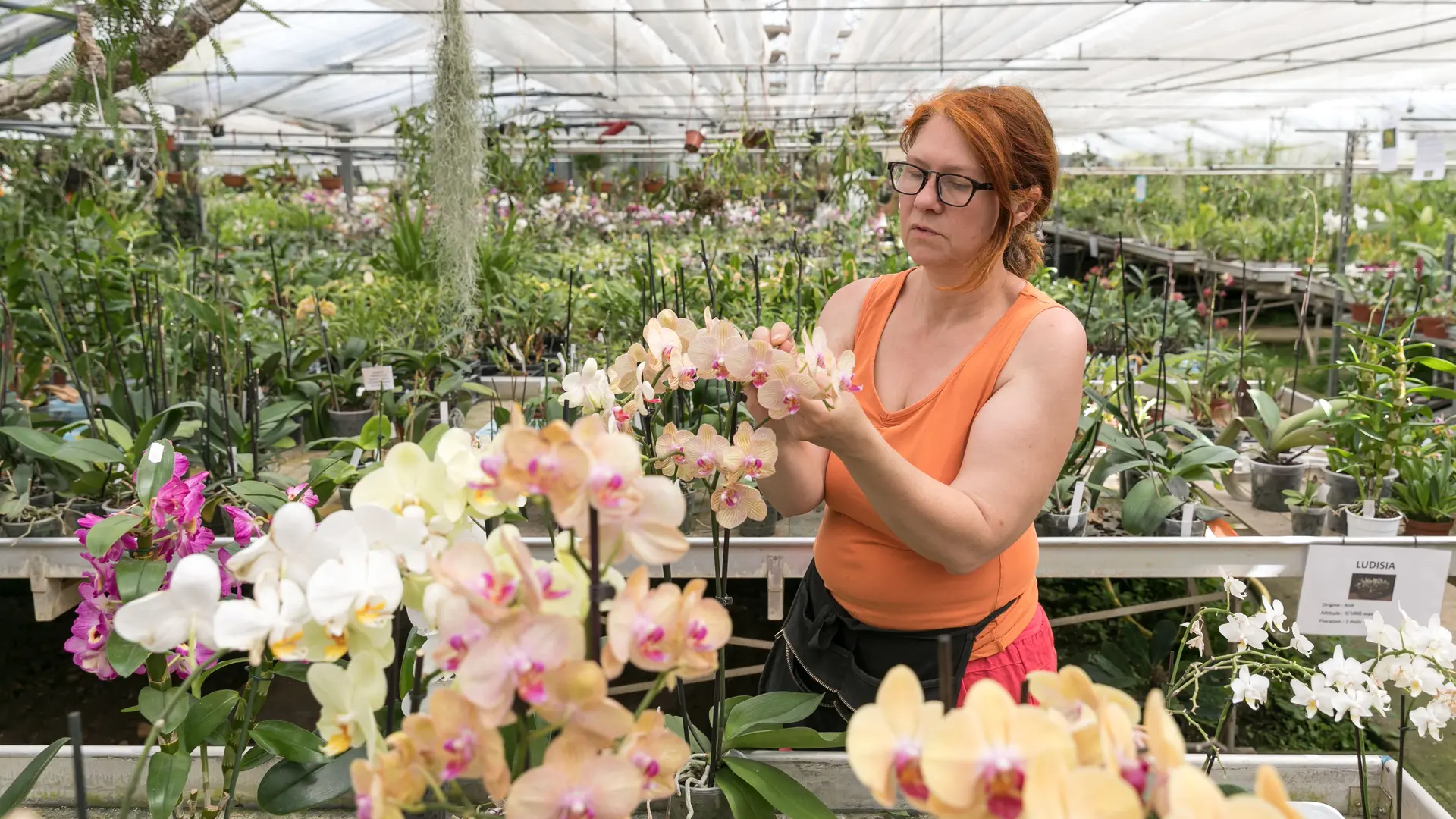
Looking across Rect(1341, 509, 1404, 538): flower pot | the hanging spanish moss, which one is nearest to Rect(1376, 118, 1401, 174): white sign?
Rect(1341, 509, 1404, 538): flower pot

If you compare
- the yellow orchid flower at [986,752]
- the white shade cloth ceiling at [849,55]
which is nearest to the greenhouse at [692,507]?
the yellow orchid flower at [986,752]

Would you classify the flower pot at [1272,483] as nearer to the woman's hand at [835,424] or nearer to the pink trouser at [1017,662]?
the pink trouser at [1017,662]

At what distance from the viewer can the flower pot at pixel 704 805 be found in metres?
0.84

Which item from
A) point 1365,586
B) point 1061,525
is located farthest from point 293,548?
point 1061,525

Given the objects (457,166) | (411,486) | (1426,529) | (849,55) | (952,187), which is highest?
(849,55)

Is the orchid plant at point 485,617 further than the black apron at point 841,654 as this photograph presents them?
No

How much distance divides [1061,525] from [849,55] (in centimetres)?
734

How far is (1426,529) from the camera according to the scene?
194 centimetres

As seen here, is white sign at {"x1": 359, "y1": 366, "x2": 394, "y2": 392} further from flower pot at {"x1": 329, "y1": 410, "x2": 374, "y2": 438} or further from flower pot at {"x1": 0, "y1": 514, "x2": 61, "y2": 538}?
flower pot at {"x1": 0, "y1": 514, "x2": 61, "y2": 538}

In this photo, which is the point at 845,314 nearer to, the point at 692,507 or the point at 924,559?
the point at 924,559

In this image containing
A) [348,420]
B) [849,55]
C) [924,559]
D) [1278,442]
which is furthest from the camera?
[849,55]

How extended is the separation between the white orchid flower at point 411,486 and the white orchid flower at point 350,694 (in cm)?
8

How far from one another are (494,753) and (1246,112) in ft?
46.1

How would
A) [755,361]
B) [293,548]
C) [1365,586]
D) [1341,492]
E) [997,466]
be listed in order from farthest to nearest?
[1341,492] < [1365,586] < [997,466] < [755,361] < [293,548]
